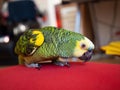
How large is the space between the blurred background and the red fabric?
0.69 m

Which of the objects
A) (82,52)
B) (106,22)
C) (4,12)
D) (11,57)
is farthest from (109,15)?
(82,52)

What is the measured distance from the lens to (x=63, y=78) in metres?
0.40

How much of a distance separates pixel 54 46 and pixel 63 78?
0.23 feet

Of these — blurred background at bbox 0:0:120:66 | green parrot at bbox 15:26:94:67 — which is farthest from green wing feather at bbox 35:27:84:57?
blurred background at bbox 0:0:120:66

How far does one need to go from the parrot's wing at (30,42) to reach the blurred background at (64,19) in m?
0.69

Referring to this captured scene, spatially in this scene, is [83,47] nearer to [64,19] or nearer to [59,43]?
[59,43]

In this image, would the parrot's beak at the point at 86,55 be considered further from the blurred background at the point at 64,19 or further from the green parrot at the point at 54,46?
the blurred background at the point at 64,19

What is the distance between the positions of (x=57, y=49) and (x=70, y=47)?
23 mm

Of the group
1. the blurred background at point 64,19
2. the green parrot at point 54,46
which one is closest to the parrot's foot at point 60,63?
the green parrot at point 54,46

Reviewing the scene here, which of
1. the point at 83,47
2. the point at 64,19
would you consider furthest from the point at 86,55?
the point at 64,19

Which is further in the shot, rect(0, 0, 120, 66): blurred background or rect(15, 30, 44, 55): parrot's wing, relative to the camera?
rect(0, 0, 120, 66): blurred background

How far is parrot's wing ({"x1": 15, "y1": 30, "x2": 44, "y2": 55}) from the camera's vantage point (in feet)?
1.49

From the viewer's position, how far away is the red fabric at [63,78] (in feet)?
1.22

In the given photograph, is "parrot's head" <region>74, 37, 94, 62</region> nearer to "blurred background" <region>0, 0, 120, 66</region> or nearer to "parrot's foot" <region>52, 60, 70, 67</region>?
"parrot's foot" <region>52, 60, 70, 67</region>
